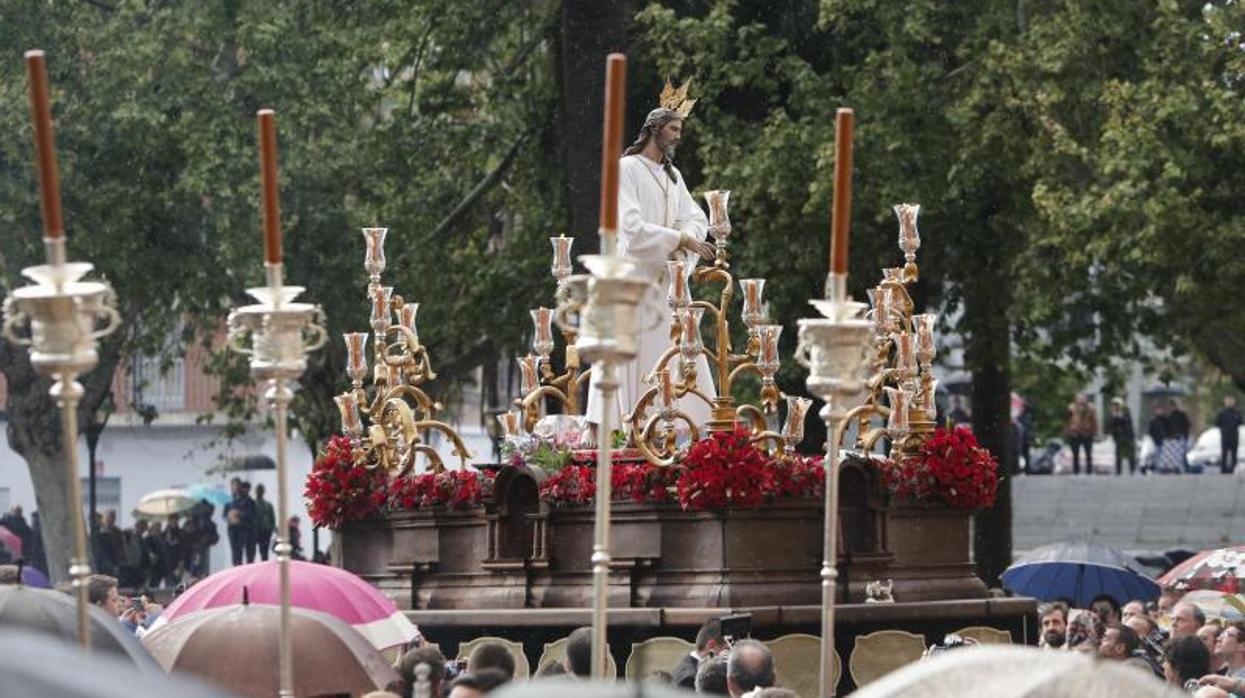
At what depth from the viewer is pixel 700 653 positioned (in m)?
12.6

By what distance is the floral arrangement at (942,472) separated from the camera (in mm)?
15953

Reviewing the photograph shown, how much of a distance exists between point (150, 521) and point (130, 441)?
12.5 m

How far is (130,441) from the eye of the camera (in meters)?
54.1

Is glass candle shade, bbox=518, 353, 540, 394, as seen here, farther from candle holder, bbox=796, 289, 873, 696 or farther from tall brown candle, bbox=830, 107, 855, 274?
tall brown candle, bbox=830, 107, 855, 274

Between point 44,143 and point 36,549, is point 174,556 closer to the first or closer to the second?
point 36,549

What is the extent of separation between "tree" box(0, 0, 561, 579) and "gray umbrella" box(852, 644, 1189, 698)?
74.2 feet

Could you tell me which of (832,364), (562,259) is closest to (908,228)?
(562,259)

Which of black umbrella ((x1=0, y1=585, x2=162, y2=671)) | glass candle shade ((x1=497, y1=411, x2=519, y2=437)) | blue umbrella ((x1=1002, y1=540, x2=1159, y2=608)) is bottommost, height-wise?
blue umbrella ((x1=1002, y1=540, x2=1159, y2=608))

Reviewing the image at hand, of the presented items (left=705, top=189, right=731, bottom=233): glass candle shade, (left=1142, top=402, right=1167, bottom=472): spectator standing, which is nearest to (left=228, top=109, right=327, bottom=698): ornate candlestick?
(left=705, top=189, right=731, bottom=233): glass candle shade

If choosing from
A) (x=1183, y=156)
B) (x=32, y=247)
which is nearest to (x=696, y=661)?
(x=1183, y=156)

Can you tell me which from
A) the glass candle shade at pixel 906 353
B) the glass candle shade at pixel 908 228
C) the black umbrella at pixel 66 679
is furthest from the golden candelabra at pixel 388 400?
the black umbrella at pixel 66 679

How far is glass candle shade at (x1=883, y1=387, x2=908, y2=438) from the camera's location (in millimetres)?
15766

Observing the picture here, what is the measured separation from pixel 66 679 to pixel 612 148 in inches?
116

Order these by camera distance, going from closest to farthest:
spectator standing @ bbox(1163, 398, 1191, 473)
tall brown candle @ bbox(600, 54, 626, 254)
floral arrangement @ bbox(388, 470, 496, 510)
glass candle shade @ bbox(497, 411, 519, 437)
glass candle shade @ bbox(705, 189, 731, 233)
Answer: tall brown candle @ bbox(600, 54, 626, 254) → glass candle shade @ bbox(705, 189, 731, 233) → floral arrangement @ bbox(388, 470, 496, 510) → glass candle shade @ bbox(497, 411, 519, 437) → spectator standing @ bbox(1163, 398, 1191, 473)
